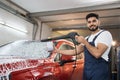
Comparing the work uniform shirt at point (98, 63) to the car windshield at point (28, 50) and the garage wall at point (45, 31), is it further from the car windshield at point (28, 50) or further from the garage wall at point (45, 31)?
the garage wall at point (45, 31)

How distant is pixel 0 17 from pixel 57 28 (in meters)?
4.21

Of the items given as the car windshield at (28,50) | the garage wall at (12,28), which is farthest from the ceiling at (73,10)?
the car windshield at (28,50)

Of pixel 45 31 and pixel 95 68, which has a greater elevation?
pixel 45 31

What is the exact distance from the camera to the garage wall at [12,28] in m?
5.93

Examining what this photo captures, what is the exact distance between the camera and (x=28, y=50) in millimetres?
3637

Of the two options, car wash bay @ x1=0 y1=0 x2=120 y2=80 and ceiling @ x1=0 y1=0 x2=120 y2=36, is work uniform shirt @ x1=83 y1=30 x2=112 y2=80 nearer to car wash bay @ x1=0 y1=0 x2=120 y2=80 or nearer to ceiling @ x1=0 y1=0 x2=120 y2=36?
car wash bay @ x1=0 y1=0 x2=120 y2=80

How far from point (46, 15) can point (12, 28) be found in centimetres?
153

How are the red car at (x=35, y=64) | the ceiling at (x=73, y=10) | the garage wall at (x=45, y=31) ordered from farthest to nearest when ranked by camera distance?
the garage wall at (x=45, y=31) < the ceiling at (x=73, y=10) < the red car at (x=35, y=64)

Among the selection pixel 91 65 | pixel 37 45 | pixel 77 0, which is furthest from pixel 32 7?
pixel 91 65

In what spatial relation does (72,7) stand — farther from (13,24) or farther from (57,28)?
(57,28)

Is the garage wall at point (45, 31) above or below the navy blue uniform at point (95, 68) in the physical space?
above

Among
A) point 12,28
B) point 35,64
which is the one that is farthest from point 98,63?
point 12,28

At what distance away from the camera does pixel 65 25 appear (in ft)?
30.1

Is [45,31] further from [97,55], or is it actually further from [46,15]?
[97,55]
